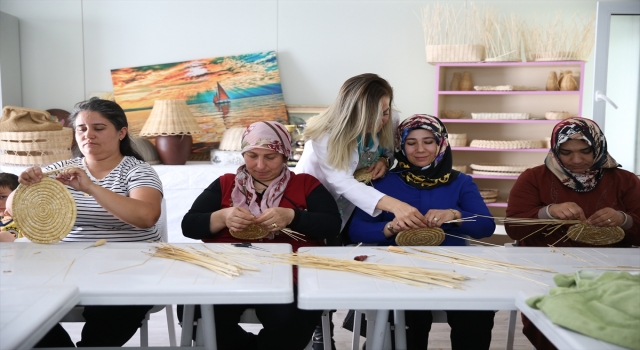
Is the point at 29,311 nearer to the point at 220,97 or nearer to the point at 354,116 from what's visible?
the point at 354,116

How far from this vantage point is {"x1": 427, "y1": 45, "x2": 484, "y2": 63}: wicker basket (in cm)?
509

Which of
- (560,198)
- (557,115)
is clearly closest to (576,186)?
(560,198)

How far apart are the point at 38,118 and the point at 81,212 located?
2.50 metres

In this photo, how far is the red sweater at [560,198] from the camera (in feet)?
8.72

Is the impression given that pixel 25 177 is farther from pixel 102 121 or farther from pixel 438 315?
pixel 438 315

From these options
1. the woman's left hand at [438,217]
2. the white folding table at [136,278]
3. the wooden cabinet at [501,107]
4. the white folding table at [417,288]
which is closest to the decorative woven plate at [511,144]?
the wooden cabinet at [501,107]

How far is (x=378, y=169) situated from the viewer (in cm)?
271

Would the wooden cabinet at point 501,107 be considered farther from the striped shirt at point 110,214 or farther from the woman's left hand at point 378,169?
the striped shirt at point 110,214

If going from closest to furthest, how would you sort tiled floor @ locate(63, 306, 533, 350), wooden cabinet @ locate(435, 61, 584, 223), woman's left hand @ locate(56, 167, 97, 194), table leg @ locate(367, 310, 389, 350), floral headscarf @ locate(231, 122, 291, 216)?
table leg @ locate(367, 310, 389, 350), woman's left hand @ locate(56, 167, 97, 194), floral headscarf @ locate(231, 122, 291, 216), tiled floor @ locate(63, 306, 533, 350), wooden cabinet @ locate(435, 61, 584, 223)

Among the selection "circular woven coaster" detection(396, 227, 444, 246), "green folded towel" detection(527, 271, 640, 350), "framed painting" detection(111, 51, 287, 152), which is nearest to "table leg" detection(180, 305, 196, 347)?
"circular woven coaster" detection(396, 227, 444, 246)

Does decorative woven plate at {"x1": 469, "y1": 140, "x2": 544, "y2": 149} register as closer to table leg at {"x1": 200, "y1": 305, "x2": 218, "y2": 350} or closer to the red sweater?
the red sweater

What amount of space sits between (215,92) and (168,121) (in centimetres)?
72

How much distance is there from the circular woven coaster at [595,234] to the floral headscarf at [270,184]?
3.81 ft

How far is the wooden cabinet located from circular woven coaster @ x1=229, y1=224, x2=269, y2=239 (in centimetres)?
329
